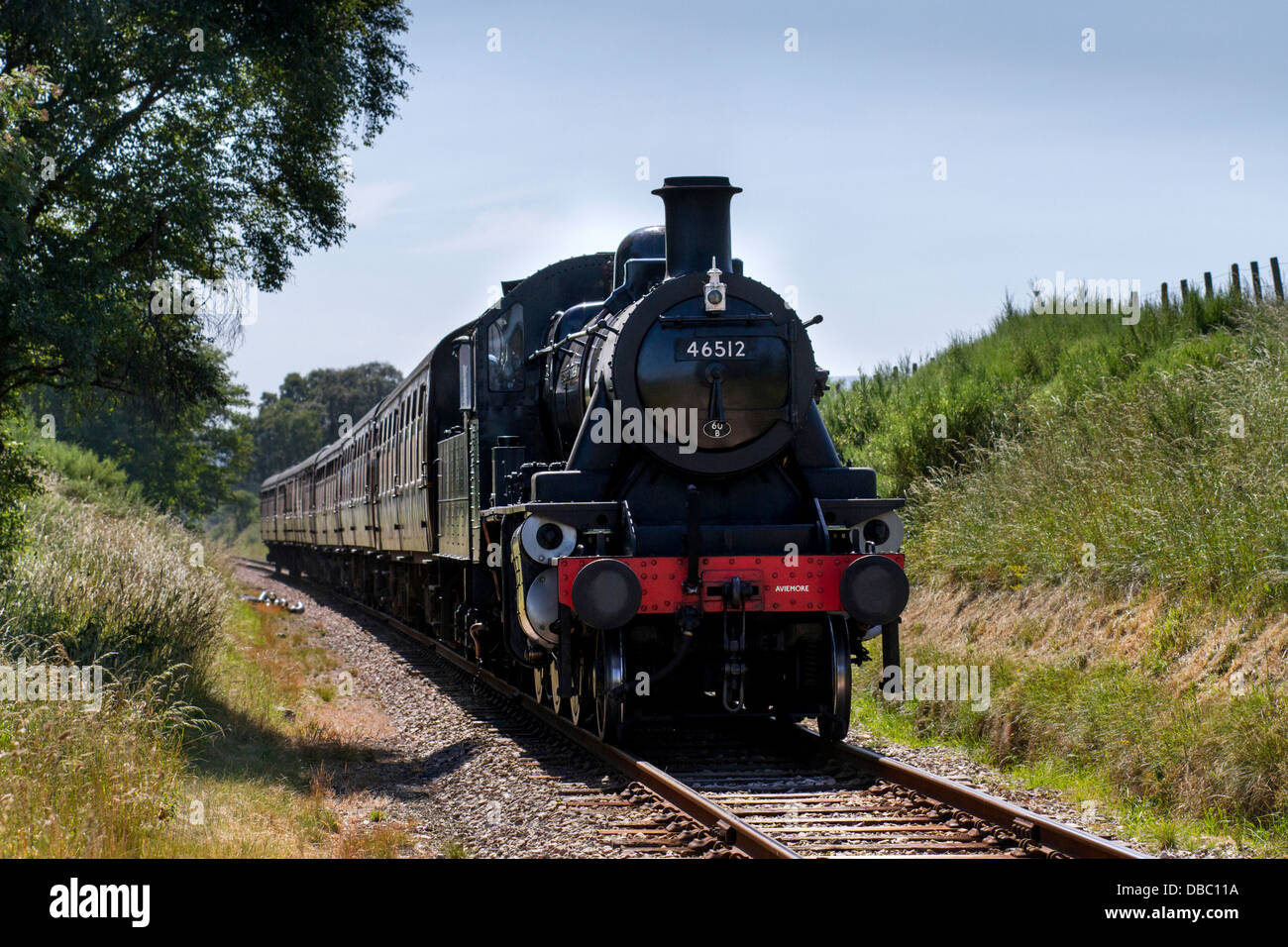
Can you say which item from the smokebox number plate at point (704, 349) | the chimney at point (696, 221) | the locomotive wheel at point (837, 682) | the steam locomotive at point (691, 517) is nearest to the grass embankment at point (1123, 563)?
the locomotive wheel at point (837, 682)

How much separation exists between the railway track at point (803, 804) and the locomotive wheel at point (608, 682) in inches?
5.9

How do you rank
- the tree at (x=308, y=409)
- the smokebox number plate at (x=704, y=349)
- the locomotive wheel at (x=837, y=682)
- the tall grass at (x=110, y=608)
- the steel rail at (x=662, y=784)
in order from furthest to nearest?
the tree at (x=308, y=409) < the tall grass at (x=110, y=608) < the smokebox number plate at (x=704, y=349) < the locomotive wheel at (x=837, y=682) < the steel rail at (x=662, y=784)

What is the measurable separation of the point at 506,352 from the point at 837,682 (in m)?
4.52

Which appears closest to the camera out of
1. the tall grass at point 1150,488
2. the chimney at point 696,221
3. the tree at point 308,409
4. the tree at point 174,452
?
the chimney at point 696,221

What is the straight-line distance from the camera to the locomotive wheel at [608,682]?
27.0 ft

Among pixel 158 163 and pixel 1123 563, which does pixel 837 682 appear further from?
pixel 158 163

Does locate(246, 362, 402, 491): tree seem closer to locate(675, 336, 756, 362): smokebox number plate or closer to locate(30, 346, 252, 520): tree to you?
locate(30, 346, 252, 520): tree

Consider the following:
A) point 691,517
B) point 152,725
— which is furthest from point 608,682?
point 152,725

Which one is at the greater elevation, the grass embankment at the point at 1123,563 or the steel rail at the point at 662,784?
the grass embankment at the point at 1123,563

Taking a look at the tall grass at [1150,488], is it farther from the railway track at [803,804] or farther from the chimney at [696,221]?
the chimney at [696,221]

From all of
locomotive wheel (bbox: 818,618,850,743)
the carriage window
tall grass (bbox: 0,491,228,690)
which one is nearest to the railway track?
locomotive wheel (bbox: 818,618,850,743)

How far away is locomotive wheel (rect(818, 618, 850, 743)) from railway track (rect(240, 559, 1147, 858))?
0.15 metres

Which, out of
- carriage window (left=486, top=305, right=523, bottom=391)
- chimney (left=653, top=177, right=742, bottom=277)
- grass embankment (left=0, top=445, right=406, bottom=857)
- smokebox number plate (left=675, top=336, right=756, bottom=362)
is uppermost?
chimney (left=653, top=177, right=742, bottom=277)

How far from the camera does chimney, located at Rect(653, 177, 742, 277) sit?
9047mm
